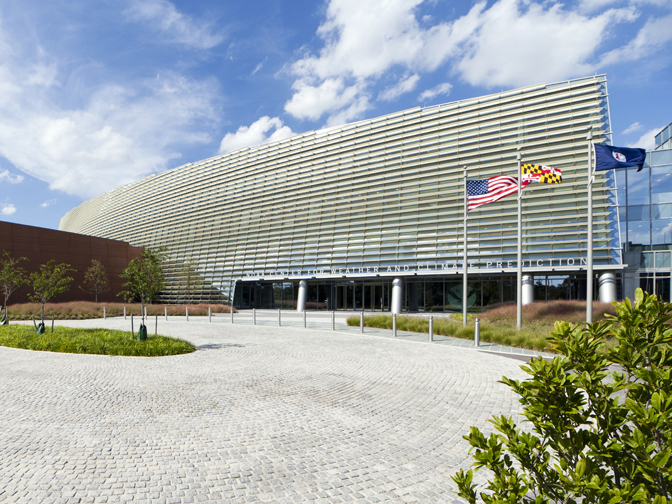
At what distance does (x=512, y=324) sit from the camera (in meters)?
17.1

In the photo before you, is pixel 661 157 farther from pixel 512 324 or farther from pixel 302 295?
pixel 302 295

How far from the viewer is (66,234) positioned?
129 feet

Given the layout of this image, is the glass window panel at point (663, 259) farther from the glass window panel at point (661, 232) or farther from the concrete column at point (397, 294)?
the concrete column at point (397, 294)

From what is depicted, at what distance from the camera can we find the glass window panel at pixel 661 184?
1112 inches

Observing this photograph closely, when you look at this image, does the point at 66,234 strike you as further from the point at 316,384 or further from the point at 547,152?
the point at 547,152

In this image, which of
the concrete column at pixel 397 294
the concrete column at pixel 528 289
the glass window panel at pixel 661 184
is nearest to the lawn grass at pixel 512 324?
the concrete column at pixel 528 289

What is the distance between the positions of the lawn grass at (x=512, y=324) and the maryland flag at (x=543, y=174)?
5.77m

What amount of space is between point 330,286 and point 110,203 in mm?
51503

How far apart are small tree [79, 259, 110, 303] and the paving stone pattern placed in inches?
1323

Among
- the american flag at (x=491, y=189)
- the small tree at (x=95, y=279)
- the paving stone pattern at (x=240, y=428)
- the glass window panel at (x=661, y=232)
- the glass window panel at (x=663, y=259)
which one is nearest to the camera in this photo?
the paving stone pattern at (x=240, y=428)

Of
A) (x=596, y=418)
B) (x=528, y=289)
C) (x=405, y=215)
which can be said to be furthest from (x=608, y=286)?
(x=596, y=418)

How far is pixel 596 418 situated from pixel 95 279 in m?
46.5

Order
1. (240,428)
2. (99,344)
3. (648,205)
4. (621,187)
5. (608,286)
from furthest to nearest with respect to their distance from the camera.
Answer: (621,187) < (648,205) < (608,286) < (99,344) < (240,428)

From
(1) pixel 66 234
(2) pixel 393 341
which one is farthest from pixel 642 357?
(1) pixel 66 234
